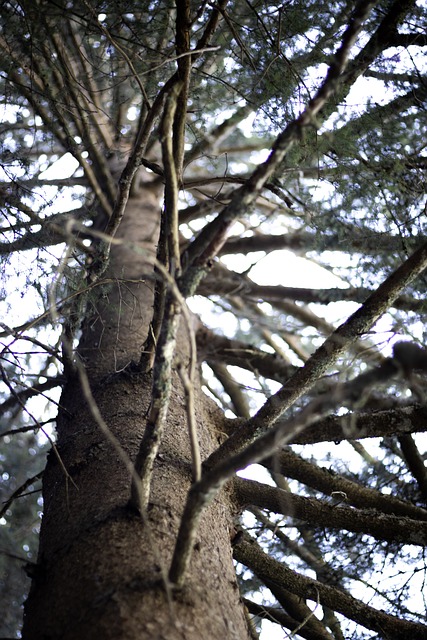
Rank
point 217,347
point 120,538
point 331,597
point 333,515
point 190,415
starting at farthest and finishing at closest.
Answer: point 217,347 < point 333,515 < point 331,597 < point 120,538 < point 190,415

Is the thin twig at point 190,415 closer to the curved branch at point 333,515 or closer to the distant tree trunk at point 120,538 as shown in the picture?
the distant tree trunk at point 120,538

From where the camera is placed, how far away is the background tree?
4.28 ft

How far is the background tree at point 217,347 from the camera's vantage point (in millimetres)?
1305

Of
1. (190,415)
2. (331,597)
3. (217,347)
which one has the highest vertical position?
(217,347)

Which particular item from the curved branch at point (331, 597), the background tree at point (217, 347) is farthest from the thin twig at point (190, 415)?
the curved branch at point (331, 597)

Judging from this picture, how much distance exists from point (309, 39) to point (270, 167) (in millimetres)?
1400

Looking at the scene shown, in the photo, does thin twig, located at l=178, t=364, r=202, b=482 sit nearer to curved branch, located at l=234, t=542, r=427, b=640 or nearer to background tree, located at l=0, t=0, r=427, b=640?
background tree, located at l=0, t=0, r=427, b=640

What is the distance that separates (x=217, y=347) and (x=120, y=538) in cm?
205

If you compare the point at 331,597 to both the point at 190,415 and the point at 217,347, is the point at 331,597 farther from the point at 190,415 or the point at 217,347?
the point at 217,347

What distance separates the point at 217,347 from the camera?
11.4 feet

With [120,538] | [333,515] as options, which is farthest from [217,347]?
[120,538]

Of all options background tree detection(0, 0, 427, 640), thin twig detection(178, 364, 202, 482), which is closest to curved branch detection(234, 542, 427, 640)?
background tree detection(0, 0, 427, 640)

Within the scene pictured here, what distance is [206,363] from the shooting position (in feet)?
12.0

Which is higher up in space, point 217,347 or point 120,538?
point 217,347
